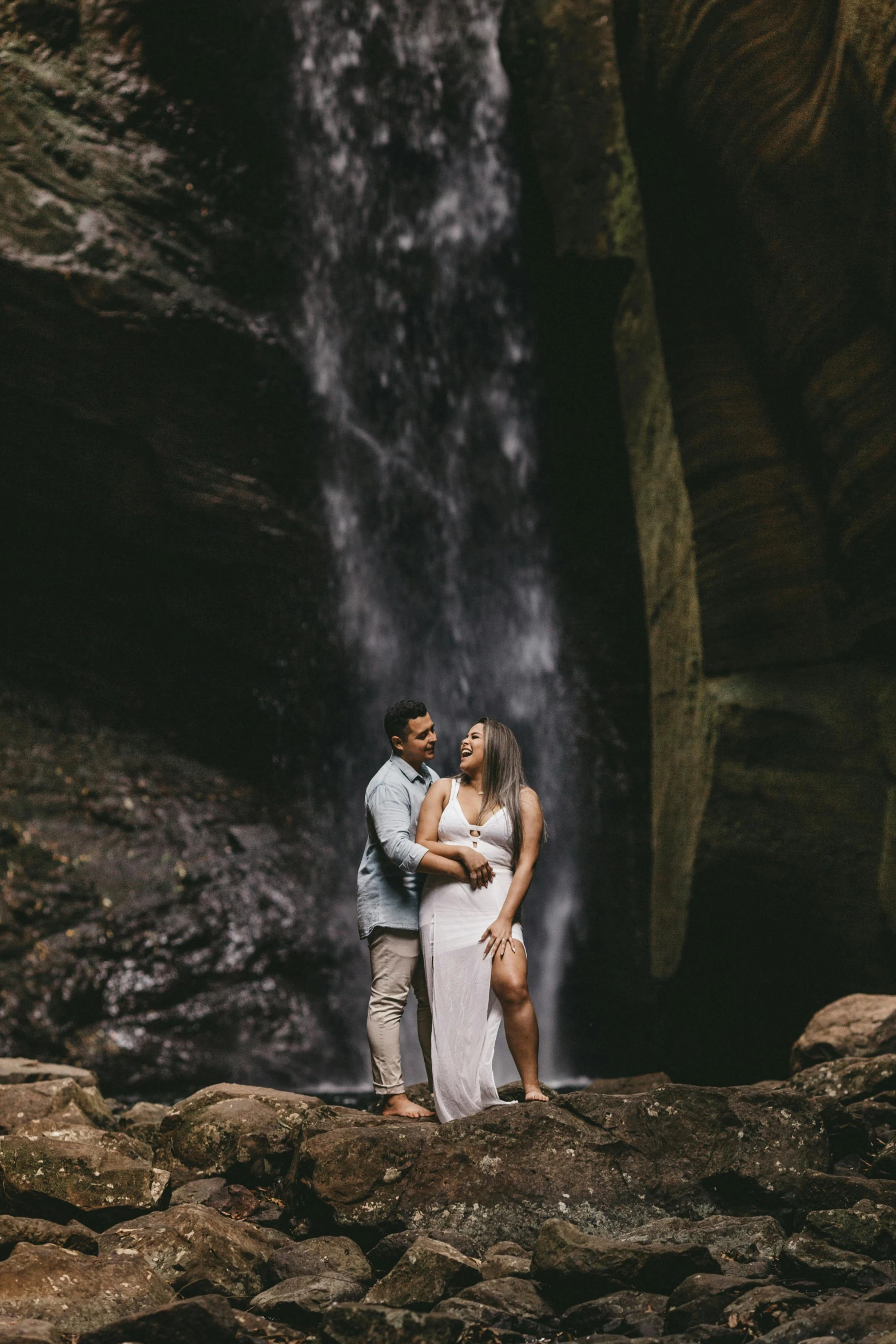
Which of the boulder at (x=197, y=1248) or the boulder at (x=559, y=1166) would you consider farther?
the boulder at (x=559, y=1166)

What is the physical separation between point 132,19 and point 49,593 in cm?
546

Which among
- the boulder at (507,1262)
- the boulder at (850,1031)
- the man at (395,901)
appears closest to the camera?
the boulder at (507,1262)

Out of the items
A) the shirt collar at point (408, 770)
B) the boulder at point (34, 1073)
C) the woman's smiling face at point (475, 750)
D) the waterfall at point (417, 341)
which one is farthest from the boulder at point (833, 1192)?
the waterfall at point (417, 341)

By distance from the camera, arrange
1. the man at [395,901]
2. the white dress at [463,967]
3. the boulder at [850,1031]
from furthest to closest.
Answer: the boulder at [850,1031]
the man at [395,901]
the white dress at [463,967]

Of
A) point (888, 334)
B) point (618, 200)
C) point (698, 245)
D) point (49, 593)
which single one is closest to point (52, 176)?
point (49, 593)

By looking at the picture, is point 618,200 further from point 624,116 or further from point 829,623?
point 829,623

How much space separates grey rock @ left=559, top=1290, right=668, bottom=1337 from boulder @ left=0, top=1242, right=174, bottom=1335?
1052 millimetres

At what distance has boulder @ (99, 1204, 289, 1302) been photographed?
3414 millimetres

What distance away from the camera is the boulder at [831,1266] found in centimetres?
317

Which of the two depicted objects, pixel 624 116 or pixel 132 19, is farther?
pixel 132 19

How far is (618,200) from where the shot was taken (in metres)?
9.52

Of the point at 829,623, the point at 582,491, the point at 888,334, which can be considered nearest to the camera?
the point at 888,334

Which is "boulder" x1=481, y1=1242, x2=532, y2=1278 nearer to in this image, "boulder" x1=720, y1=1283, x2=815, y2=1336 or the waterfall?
"boulder" x1=720, y1=1283, x2=815, y2=1336

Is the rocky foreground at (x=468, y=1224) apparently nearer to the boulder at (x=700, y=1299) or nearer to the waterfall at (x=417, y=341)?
the boulder at (x=700, y=1299)
